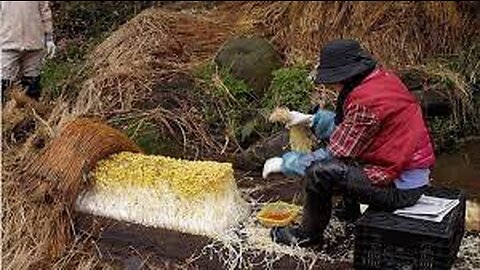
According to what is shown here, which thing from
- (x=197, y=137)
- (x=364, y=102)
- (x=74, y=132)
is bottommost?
(x=197, y=137)

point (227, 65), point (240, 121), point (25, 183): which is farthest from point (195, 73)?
point (25, 183)

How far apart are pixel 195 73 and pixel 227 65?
0.32m

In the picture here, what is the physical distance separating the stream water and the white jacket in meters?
3.58

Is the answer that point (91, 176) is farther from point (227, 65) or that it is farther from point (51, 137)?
point (227, 65)

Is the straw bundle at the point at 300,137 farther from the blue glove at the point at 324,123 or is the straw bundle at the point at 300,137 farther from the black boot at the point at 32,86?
the black boot at the point at 32,86

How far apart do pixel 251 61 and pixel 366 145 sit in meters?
2.94

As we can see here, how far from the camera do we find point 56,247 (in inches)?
207

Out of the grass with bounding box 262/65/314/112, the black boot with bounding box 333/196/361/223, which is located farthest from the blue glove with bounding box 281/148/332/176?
the grass with bounding box 262/65/314/112

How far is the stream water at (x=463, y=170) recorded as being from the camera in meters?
5.99

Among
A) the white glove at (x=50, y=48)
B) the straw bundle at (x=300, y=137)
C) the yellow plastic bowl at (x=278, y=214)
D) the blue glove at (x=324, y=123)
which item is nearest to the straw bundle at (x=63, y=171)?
the yellow plastic bowl at (x=278, y=214)

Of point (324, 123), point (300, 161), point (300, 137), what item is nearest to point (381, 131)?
point (300, 161)

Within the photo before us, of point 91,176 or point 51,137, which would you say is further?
point 51,137

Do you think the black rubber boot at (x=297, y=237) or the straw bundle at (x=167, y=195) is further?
the straw bundle at (x=167, y=195)

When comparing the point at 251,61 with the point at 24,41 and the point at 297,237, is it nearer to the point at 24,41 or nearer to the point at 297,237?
the point at 24,41
